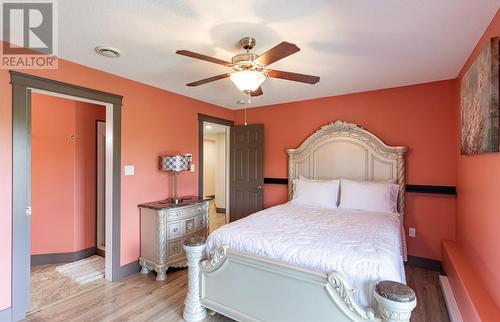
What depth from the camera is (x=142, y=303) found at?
2453 millimetres

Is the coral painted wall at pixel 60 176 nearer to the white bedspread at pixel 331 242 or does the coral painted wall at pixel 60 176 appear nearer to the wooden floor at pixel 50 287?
the wooden floor at pixel 50 287

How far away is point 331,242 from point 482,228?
123 centimetres

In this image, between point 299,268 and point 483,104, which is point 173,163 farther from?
point 483,104

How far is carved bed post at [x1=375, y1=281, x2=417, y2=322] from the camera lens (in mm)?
1343

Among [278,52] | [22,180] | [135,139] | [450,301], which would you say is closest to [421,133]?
[450,301]

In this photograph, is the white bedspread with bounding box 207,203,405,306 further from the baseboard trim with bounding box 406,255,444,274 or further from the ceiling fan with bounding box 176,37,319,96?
the ceiling fan with bounding box 176,37,319,96

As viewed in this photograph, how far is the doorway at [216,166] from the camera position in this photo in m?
4.23

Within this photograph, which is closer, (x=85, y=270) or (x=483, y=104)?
(x=483, y=104)

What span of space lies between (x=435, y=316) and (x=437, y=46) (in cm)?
242

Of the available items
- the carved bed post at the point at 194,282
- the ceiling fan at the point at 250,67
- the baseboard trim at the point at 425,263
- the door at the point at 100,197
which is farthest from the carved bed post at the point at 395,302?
the door at the point at 100,197

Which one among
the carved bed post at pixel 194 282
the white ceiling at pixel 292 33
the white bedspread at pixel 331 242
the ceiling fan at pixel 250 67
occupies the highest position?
the white ceiling at pixel 292 33

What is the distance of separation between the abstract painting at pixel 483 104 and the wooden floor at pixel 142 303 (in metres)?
1.51

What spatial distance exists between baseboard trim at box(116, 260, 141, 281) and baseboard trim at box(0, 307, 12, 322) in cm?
94

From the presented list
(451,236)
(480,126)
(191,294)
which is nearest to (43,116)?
(191,294)
